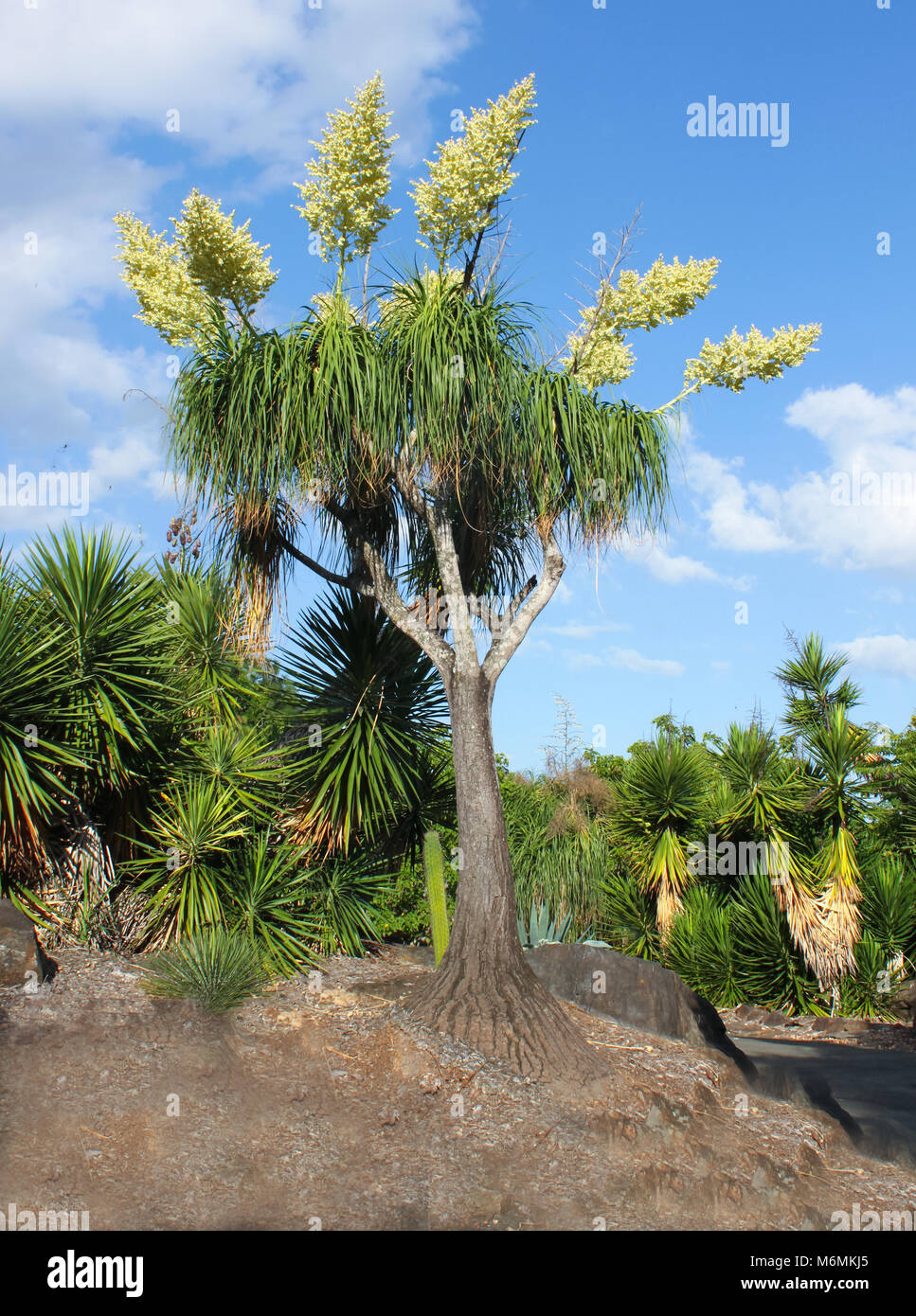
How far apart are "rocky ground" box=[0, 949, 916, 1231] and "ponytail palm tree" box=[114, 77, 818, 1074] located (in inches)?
25.1

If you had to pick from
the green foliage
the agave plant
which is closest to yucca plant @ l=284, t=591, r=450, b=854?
the green foliage

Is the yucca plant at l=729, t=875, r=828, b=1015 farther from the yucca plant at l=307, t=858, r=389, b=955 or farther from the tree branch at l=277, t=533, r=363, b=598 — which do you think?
the tree branch at l=277, t=533, r=363, b=598

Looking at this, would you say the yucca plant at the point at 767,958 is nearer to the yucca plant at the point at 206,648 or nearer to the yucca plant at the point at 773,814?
the yucca plant at the point at 773,814

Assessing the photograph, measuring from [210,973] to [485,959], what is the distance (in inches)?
83.5

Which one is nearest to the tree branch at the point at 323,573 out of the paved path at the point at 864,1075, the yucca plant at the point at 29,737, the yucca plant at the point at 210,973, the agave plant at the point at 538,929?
the yucca plant at the point at 29,737

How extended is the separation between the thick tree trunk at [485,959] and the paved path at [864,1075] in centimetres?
→ 231

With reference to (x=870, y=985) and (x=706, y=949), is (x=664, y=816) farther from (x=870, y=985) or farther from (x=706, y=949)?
(x=870, y=985)

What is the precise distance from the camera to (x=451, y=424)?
8.23 meters

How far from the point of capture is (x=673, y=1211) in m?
6.02

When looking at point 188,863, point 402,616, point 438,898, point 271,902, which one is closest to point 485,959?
point 438,898

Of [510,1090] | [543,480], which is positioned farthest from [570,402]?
[510,1090]

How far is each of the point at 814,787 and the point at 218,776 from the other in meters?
8.17

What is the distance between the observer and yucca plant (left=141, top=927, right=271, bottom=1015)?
791 cm
